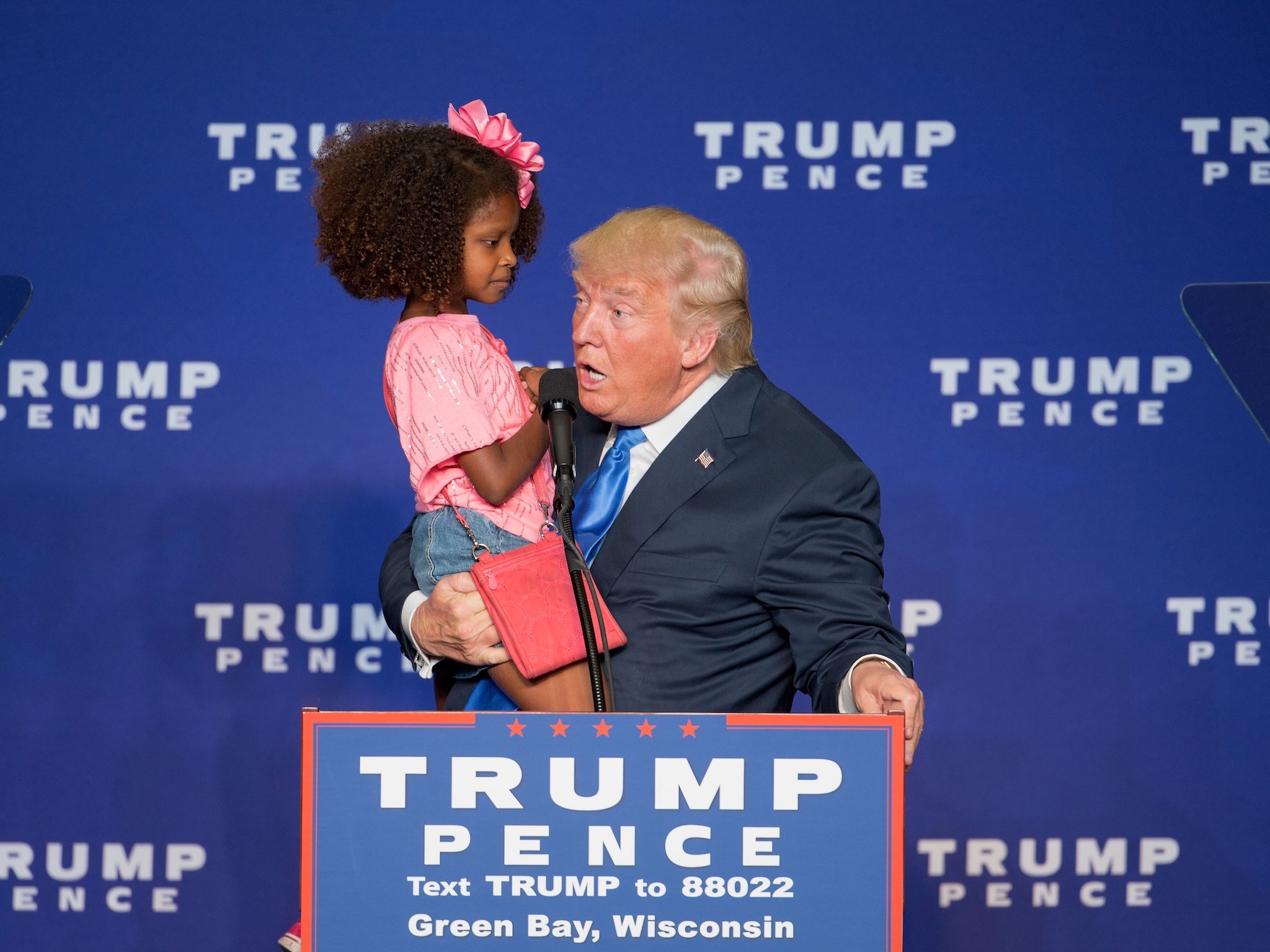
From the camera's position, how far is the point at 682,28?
105 inches

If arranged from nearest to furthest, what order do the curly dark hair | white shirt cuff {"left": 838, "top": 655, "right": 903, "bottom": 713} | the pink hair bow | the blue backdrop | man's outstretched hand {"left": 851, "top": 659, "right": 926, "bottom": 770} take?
1. man's outstretched hand {"left": 851, "top": 659, "right": 926, "bottom": 770}
2. white shirt cuff {"left": 838, "top": 655, "right": 903, "bottom": 713}
3. the curly dark hair
4. the pink hair bow
5. the blue backdrop

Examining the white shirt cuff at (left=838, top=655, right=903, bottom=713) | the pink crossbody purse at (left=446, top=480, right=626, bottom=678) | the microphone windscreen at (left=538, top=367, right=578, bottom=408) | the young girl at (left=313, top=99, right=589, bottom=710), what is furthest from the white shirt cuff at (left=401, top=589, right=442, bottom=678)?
the white shirt cuff at (left=838, top=655, right=903, bottom=713)

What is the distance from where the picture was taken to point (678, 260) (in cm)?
156

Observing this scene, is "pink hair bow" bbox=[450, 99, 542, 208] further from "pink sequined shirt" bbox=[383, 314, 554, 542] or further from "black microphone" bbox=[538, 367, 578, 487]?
"black microphone" bbox=[538, 367, 578, 487]

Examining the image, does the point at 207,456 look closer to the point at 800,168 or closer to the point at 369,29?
the point at 369,29

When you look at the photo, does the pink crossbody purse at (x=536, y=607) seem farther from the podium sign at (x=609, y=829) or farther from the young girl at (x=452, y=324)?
the podium sign at (x=609, y=829)

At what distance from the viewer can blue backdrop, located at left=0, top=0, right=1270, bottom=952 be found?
2660mm

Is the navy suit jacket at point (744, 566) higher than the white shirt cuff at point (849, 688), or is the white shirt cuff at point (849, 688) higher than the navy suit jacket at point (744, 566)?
the navy suit jacket at point (744, 566)

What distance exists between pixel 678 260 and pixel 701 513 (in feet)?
1.01

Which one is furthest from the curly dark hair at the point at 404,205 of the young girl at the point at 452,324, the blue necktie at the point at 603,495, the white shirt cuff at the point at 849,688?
the white shirt cuff at the point at 849,688

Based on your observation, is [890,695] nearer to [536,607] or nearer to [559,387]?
[536,607]

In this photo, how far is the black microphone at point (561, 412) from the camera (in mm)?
1409

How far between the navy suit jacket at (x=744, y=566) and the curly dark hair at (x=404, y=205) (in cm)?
44

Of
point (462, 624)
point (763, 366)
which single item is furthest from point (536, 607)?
point (763, 366)
